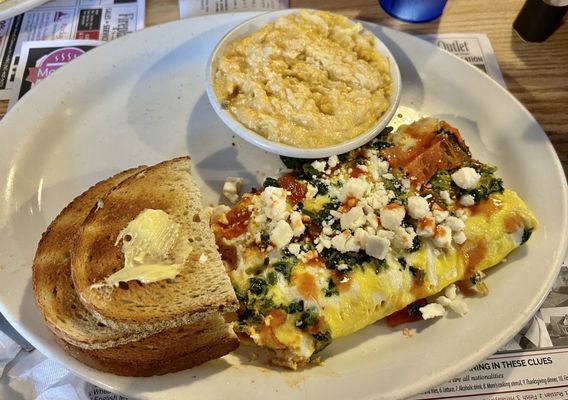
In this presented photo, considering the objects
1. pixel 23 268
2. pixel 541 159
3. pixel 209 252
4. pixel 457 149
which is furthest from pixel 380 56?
pixel 23 268

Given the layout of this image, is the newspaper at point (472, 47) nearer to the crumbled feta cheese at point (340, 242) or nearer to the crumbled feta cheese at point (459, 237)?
the crumbled feta cheese at point (459, 237)

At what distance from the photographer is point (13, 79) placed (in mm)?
2854

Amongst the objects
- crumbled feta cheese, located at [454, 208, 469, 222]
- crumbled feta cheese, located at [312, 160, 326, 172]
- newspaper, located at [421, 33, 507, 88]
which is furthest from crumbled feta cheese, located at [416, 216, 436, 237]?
newspaper, located at [421, 33, 507, 88]

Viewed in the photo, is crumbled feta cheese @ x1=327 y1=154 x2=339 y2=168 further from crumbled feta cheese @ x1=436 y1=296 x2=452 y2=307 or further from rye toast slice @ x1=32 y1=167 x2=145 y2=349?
rye toast slice @ x1=32 y1=167 x2=145 y2=349

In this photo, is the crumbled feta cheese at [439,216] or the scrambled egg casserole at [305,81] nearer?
the crumbled feta cheese at [439,216]

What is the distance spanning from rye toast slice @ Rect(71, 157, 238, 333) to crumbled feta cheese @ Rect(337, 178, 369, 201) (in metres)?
0.56

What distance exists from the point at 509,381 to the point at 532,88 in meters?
1.74

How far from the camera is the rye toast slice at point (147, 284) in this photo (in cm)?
179

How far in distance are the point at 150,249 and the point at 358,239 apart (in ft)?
2.54

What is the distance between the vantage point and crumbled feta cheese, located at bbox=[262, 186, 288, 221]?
204cm

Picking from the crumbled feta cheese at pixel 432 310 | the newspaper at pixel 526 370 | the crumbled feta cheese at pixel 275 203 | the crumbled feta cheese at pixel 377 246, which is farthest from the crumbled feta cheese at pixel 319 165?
the newspaper at pixel 526 370

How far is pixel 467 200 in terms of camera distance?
212 centimetres

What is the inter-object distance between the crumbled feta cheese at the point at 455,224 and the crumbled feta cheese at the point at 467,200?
13cm

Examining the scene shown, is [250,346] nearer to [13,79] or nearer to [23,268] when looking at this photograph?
[23,268]
